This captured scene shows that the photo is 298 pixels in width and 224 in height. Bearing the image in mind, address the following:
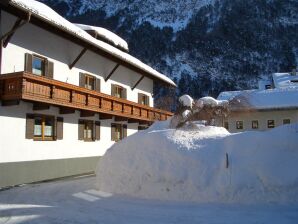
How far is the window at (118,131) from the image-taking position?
2366 centimetres

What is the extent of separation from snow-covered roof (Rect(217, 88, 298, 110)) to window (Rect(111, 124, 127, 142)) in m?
10.3

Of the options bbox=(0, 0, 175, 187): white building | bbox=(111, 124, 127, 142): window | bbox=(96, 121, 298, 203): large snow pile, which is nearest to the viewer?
bbox=(96, 121, 298, 203): large snow pile

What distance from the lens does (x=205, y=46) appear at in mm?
85562

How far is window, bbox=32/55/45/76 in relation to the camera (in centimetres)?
1628

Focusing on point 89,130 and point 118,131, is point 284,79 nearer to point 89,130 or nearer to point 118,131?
point 118,131

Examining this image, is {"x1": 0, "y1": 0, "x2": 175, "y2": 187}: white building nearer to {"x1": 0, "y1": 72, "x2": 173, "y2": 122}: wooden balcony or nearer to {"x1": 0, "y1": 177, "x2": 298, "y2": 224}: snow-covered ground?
{"x1": 0, "y1": 72, "x2": 173, "y2": 122}: wooden balcony

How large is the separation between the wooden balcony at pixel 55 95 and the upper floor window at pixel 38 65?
1.37m

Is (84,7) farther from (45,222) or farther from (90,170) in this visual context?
(45,222)

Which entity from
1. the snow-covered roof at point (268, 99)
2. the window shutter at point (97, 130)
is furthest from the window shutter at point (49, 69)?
the snow-covered roof at point (268, 99)

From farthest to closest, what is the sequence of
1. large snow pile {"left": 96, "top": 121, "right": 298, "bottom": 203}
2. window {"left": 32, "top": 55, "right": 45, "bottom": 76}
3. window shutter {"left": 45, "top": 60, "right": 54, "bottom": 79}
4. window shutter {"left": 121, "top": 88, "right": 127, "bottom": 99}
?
window shutter {"left": 121, "top": 88, "right": 127, "bottom": 99}
window shutter {"left": 45, "top": 60, "right": 54, "bottom": 79}
window {"left": 32, "top": 55, "right": 45, "bottom": 76}
large snow pile {"left": 96, "top": 121, "right": 298, "bottom": 203}

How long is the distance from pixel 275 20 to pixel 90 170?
81.0m

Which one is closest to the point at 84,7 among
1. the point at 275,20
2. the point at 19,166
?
the point at 275,20

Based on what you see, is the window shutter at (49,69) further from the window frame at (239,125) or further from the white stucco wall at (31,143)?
the window frame at (239,125)

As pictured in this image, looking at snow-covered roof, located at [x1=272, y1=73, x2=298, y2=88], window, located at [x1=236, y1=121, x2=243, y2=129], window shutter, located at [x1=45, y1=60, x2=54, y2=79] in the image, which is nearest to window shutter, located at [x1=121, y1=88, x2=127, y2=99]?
window shutter, located at [x1=45, y1=60, x2=54, y2=79]
